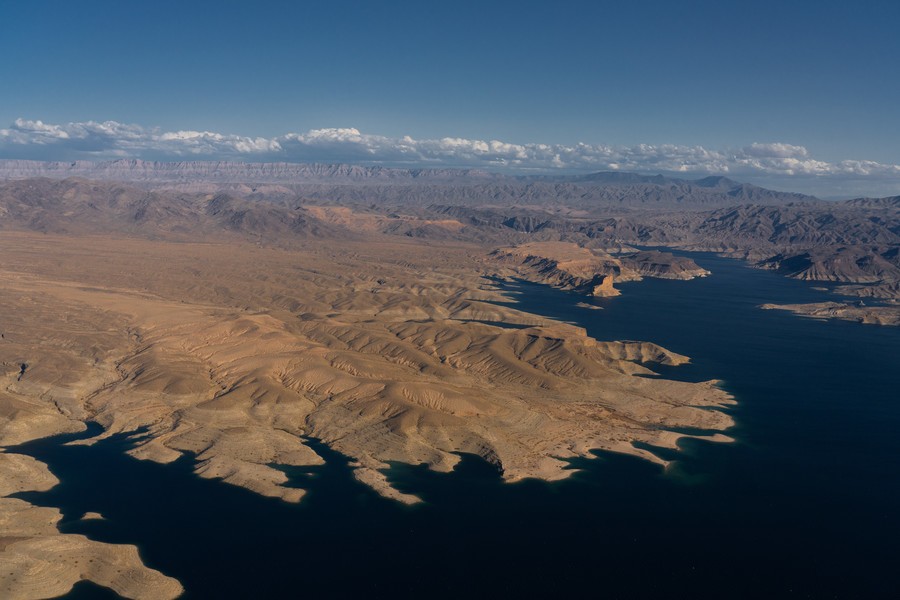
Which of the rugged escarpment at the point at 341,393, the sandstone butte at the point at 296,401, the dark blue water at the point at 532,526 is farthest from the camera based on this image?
the rugged escarpment at the point at 341,393

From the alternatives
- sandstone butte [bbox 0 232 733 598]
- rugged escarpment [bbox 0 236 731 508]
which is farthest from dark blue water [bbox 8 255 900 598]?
rugged escarpment [bbox 0 236 731 508]

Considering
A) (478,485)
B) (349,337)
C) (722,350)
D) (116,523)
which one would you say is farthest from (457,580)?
(722,350)

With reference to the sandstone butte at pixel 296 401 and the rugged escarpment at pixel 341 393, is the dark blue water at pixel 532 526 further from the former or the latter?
the rugged escarpment at pixel 341 393

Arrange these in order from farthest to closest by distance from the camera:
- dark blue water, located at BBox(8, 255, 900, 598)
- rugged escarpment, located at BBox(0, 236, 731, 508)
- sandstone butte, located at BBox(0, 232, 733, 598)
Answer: rugged escarpment, located at BBox(0, 236, 731, 508), sandstone butte, located at BBox(0, 232, 733, 598), dark blue water, located at BBox(8, 255, 900, 598)

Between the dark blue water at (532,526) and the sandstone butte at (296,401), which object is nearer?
the dark blue water at (532,526)

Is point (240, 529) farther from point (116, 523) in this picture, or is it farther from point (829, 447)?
point (829, 447)

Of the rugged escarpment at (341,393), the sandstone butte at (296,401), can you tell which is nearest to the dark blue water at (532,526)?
the sandstone butte at (296,401)

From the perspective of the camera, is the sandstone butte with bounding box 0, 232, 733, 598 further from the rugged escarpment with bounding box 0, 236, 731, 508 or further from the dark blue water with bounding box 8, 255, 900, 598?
the dark blue water with bounding box 8, 255, 900, 598

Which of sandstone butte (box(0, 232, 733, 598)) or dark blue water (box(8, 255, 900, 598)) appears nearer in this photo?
dark blue water (box(8, 255, 900, 598))
